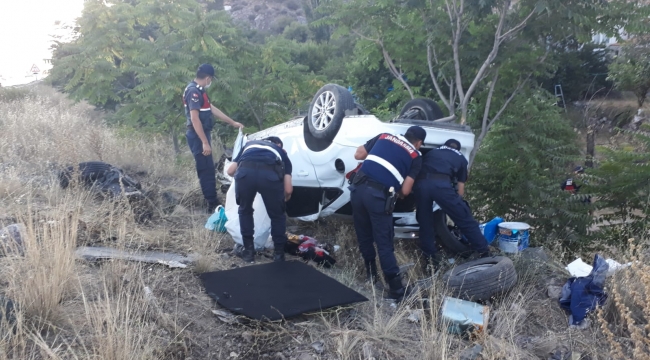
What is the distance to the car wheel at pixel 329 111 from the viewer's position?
5.78 meters

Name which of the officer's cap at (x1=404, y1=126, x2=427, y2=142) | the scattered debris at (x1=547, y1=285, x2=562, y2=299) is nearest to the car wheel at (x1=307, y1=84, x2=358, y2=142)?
the officer's cap at (x1=404, y1=126, x2=427, y2=142)

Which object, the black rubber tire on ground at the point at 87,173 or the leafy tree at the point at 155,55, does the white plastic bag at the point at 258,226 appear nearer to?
the black rubber tire on ground at the point at 87,173

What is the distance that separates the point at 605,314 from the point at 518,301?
0.69 m

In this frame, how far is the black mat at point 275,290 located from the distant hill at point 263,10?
48881 millimetres

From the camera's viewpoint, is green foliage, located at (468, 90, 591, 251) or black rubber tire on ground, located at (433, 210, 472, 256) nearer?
black rubber tire on ground, located at (433, 210, 472, 256)

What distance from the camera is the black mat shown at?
427cm

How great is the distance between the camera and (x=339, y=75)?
71.9 feet

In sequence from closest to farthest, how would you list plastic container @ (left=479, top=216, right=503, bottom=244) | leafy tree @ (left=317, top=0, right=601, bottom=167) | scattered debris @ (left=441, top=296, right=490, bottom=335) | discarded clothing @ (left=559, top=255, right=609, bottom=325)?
scattered debris @ (left=441, top=296, right=490, bottom=335), discarded clothing @ (left=559, top=255, right=609, bottom=325), plastic container @ (left=479, top=216, right=503, bottom=244), leafy tree @ (left=317, top=0, right=601, bottom=167)

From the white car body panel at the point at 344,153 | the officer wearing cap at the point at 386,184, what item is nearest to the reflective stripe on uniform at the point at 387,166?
the officer wearing cap at the point at 386,184

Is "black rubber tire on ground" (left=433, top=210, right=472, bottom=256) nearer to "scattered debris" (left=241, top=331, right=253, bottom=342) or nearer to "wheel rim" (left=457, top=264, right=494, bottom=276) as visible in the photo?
"wheel rim" (left=457, top=264, right=494, bottom=276)

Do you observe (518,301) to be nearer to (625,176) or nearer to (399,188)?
(399,188)

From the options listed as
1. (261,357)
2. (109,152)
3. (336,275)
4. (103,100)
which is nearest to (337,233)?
(336,275)

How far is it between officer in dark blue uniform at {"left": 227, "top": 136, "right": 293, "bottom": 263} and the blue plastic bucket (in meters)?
2.28

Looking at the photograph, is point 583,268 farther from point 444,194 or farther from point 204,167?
point 204,167
